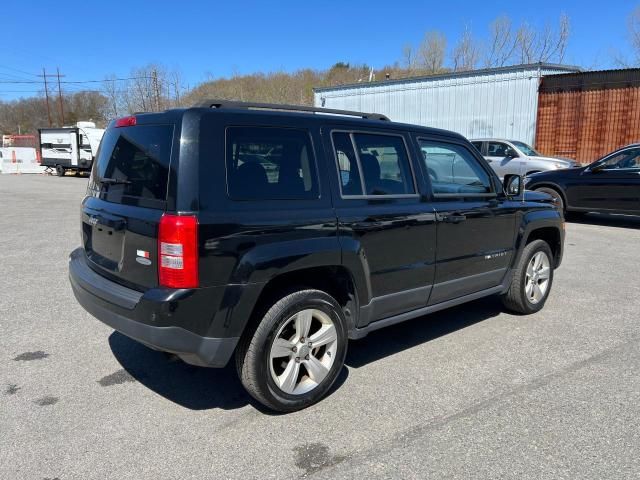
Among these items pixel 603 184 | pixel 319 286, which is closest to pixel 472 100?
pixel 603 184

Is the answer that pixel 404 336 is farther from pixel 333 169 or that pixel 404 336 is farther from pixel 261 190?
pixel 261 190

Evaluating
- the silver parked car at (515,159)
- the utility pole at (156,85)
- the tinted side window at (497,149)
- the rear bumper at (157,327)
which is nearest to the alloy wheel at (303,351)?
the rear bumper at (157,327)

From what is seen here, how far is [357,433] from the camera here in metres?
3.12

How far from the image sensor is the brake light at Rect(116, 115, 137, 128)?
344 centimetres

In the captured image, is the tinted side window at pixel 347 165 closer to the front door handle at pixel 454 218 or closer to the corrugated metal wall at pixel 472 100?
the front door handle at pixel 454 218

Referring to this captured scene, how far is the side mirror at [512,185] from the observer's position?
494 centimetres

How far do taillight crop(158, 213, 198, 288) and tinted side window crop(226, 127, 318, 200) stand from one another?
1.10ft

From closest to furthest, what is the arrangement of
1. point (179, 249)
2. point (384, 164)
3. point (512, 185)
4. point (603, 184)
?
point (179, 249), point (384, 164), point (512, 185), point (603, 184)

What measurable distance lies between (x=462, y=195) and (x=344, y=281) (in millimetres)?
1486

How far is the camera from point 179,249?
2.84 metres

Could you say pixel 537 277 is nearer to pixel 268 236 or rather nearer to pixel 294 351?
pixel 294 351

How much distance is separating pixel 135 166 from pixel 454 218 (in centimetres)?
246

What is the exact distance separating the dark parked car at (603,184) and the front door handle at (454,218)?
7.33 meters

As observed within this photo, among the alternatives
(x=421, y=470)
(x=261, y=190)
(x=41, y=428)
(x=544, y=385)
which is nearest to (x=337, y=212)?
(x=261, y=190)
